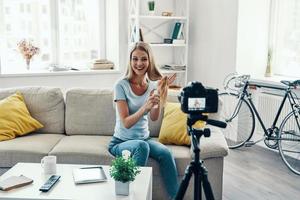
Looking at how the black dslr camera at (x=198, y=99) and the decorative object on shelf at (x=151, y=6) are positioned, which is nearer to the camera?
the black dslr camera at (x=198, y=99)

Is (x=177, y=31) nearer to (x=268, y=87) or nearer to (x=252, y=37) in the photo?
(x=252, y=37)

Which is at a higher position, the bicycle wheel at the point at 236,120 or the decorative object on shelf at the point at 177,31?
the decorative object on shelf at the point at 177,31

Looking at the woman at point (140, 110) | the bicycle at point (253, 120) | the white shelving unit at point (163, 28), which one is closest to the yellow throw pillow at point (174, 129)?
the woman at point (140, 110)

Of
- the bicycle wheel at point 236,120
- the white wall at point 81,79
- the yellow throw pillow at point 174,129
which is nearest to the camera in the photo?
the yellow throw pillow at point 174,129

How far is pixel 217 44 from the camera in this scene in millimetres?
4555

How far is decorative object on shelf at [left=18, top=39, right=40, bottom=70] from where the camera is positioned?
463 centimetres

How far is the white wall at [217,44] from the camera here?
4238mm

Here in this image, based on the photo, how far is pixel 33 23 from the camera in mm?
4797

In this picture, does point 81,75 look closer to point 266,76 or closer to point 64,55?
point 64,55

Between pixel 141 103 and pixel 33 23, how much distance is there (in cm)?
274

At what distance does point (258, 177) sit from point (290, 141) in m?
0.57

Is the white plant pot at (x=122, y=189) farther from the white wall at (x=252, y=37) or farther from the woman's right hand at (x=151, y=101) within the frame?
the white wall at (x=252, y=37)

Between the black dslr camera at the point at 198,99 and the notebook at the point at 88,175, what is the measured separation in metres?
0.68

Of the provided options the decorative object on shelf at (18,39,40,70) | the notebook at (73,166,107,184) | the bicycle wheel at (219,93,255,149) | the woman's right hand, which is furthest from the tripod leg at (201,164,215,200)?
the decorative object on shelf at (18,39,40,70)
